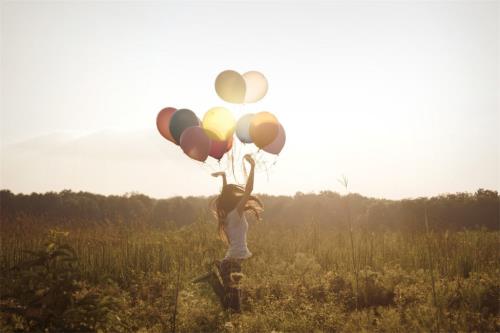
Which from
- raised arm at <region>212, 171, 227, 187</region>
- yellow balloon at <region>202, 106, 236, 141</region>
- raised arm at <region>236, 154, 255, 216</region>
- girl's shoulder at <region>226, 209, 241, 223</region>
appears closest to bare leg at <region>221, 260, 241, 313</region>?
girl's shoulder at <region>226, 209, 241, 223</region>

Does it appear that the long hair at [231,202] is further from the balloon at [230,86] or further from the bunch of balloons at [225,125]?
the balloon at [230,86]

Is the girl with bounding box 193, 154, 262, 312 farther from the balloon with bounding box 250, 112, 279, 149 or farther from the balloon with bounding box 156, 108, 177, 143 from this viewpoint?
the balloon with bounding box 156, 108, 177, 143

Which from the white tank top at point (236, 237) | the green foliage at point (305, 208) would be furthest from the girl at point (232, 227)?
the green foliage at point (305, 208)

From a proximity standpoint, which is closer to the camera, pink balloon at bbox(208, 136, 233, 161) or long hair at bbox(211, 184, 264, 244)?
long hair at bbox(211, 184, 264, 244)

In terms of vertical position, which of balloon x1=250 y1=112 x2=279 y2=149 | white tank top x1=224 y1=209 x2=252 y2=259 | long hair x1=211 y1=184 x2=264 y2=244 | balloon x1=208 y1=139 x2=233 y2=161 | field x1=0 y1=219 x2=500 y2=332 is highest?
balloon x1=250 y1=112 x2=279 y2=149

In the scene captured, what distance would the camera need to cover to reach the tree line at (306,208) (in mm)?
14742

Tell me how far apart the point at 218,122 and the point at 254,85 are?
943 mm

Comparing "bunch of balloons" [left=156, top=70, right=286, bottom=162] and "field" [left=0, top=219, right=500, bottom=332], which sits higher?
"bunch of balloons" [left=156, top=70, right=286, bottom=162]

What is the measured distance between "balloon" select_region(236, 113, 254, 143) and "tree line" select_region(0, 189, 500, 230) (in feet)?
17.4

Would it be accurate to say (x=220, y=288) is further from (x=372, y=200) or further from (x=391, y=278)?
(x=372, y=200)

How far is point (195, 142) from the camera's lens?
5.58 metres

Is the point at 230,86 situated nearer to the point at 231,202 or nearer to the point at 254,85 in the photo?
the point at 254,85

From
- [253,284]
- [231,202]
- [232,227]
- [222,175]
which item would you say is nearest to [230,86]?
[222,175]

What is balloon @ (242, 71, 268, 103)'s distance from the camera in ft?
20.0
